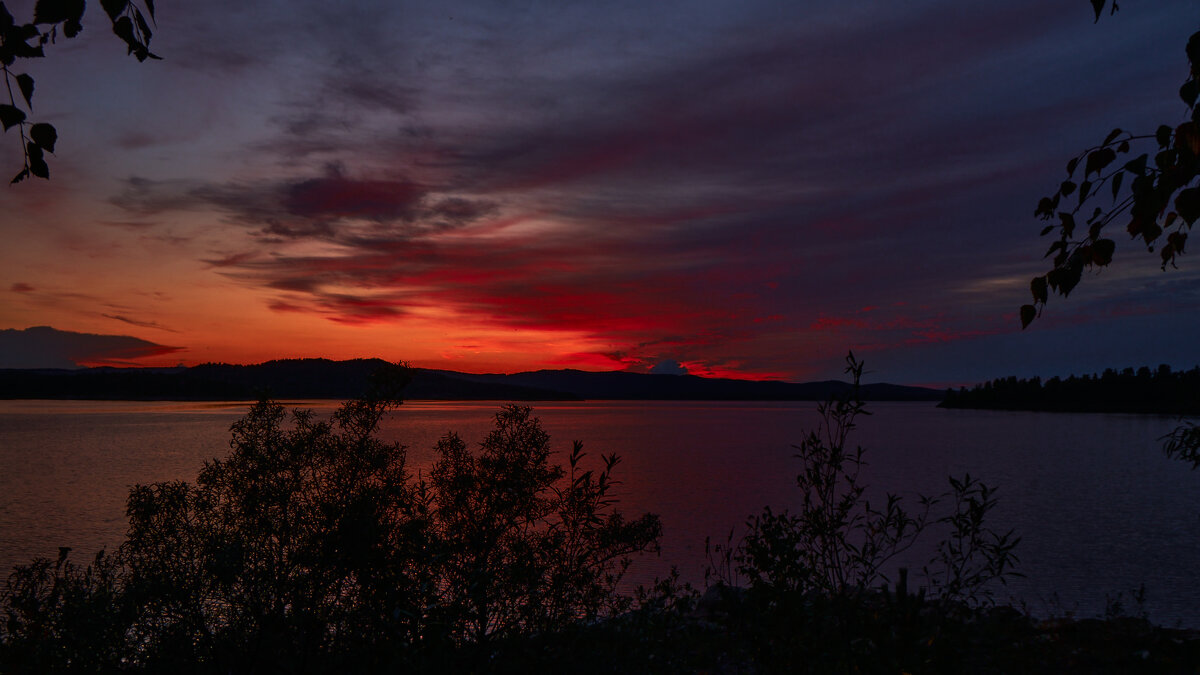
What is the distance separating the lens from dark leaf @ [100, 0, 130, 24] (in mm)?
3191

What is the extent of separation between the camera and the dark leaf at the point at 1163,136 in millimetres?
3480

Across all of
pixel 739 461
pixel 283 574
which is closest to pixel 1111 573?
pixel 283 574

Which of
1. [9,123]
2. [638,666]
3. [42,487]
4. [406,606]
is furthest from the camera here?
[42,487]

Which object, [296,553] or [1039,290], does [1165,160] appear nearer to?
[1039,290]

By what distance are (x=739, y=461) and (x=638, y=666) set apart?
8755cm

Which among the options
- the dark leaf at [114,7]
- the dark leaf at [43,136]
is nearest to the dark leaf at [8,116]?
the dark leaf at [43,136]

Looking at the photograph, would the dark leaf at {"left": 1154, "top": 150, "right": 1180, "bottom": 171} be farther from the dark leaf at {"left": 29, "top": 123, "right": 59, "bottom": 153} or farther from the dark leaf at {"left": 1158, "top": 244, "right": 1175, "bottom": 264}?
the dark leaf at {"left": 29, "top": 123, "right": 59, "bottom": 153}

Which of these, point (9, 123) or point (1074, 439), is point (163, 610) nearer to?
point (9, 123)

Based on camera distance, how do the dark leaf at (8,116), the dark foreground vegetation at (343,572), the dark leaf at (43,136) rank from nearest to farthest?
the dark leaf at (8,116)
the dark leaf at (43,136)
the dark foreground vegetation at (343,572)

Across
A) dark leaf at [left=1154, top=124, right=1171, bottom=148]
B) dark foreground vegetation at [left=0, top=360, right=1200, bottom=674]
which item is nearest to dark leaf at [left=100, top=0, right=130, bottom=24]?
dark leaf at [left=1154, top=124, right=1171, bottom=148]

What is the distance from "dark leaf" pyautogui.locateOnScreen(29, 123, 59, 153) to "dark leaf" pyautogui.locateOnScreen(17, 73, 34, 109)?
11cm

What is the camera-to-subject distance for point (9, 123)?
2.92 m

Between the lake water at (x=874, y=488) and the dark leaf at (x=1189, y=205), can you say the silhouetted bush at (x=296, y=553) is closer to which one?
the dark leaf at (x=1189, y=205)

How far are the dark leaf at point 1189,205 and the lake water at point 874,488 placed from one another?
26425 millimetres
